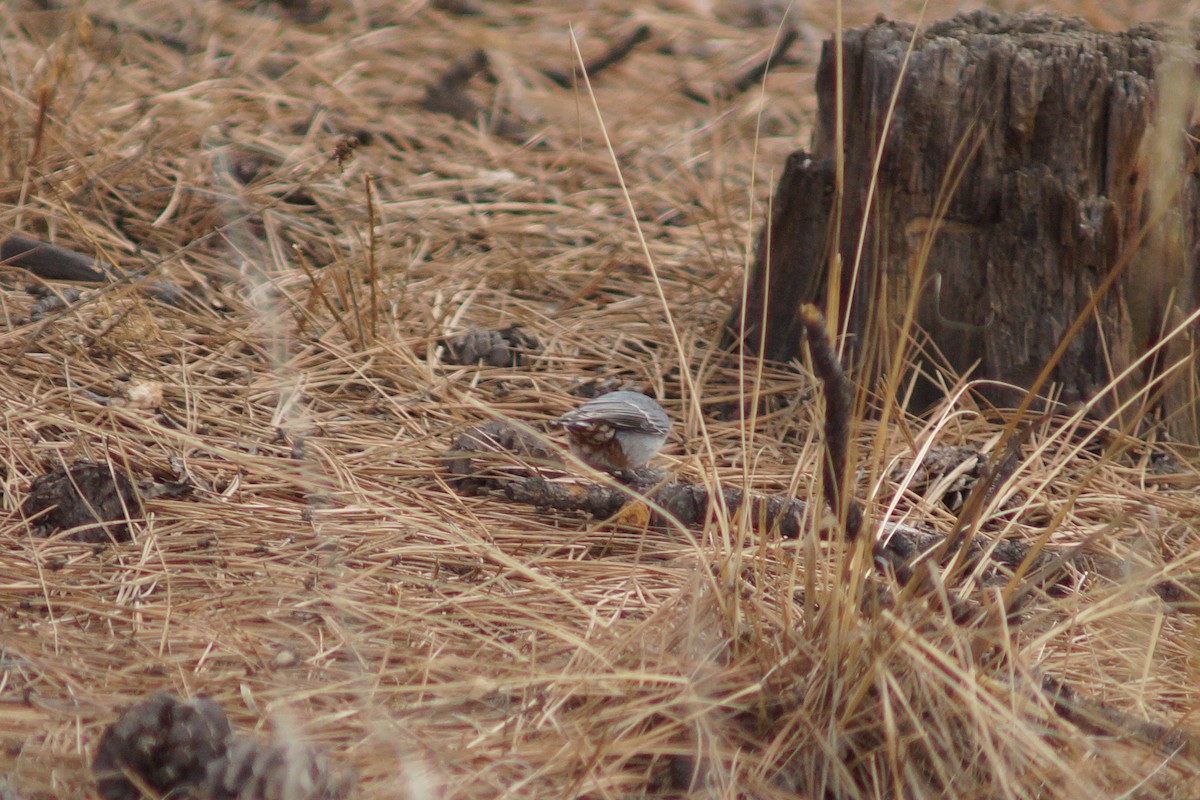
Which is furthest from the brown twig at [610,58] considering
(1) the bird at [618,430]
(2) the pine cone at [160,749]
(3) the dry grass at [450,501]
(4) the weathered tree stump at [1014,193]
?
(2) the pine cone at [160,749]

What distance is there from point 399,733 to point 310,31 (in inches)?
149

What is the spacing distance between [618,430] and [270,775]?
925 millimetres

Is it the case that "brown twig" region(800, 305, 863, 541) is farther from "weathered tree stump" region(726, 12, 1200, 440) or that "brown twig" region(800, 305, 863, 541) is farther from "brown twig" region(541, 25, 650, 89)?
"brown twig" region(541, 25, 650, 89)

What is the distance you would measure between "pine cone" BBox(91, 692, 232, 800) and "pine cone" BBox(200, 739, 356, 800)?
0.6 inches

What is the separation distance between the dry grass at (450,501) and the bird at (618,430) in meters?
0.14

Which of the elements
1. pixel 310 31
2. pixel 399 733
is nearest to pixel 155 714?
pixel 399 733

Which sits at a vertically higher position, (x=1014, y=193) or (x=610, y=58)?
(x=1014, y=193)

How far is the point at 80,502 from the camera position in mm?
1750

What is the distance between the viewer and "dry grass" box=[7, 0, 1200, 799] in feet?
4.04

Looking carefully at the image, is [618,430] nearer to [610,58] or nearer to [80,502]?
[80,502]

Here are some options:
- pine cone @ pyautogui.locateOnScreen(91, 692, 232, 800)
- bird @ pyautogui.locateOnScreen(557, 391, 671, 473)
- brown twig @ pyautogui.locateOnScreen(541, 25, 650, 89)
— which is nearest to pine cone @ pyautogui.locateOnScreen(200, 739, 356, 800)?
pine cone @ pyautogui.locateOnScreen(91, 692, 232, 800)

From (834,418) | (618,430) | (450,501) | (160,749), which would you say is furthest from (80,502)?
(834,418)

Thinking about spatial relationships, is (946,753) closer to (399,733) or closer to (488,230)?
(399,733)

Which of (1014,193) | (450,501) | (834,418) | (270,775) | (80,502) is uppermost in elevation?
(834,418)
